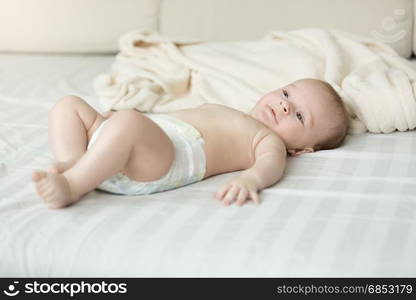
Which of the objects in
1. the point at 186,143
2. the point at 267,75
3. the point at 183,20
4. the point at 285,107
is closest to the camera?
the point at 186,143

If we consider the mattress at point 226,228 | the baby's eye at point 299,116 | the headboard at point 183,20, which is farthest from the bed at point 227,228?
the headboard at point 183,20

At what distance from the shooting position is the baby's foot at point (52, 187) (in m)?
1.25

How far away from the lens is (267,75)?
1.97 m

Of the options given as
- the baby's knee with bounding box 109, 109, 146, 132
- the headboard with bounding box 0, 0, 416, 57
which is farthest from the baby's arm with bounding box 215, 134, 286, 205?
the headboard with bounding box 0, 0, 416, 57

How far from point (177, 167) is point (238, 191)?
15 cm

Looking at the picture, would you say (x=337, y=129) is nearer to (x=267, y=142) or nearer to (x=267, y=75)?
(x=267, y=142)

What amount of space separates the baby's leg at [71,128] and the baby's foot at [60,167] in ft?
0.09

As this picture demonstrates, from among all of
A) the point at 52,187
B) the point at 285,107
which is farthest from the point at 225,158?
the point at 52,187

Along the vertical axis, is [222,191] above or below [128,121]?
below

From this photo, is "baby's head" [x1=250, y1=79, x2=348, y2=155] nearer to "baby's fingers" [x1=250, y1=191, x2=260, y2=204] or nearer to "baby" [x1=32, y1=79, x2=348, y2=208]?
A: "baby" [x1=32, y1=79, x2=348, y2=208]

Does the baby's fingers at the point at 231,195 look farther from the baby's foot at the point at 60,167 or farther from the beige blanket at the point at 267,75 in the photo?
the beige blanket at the point at 267,75

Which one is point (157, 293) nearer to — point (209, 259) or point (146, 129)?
point (209, 259)

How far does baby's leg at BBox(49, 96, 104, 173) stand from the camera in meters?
1.46

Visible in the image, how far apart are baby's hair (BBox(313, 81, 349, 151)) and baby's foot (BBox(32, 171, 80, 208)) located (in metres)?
0.66
